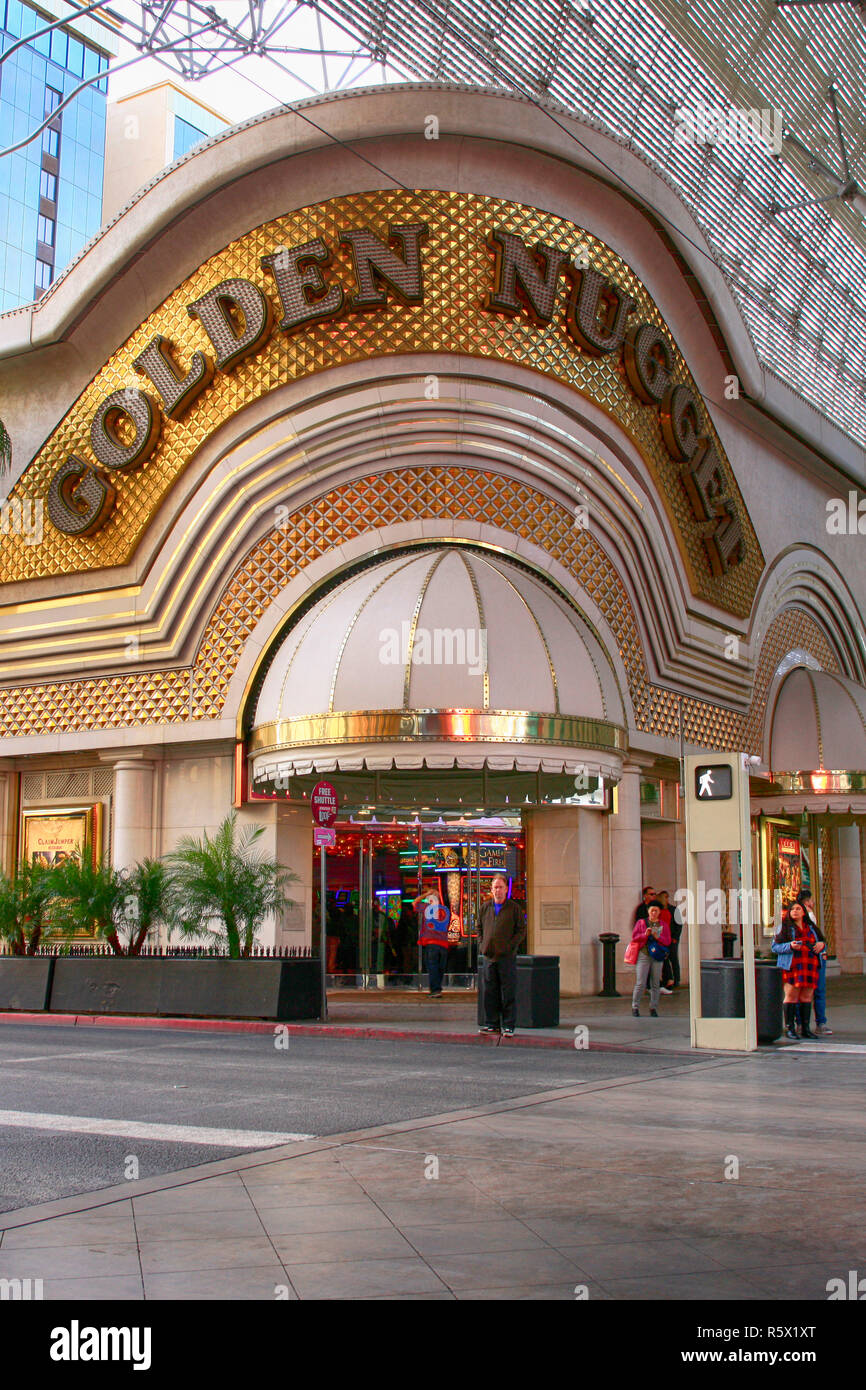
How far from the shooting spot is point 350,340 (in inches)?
1001

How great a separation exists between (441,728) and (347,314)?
850 cm

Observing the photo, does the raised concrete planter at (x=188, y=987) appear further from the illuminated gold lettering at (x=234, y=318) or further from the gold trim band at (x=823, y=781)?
the gold trim band at (x=823, y=781)

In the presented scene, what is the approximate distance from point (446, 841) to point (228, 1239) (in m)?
21.2

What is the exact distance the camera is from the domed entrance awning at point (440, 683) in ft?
73.5

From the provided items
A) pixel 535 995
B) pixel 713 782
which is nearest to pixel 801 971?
pixel 713 782

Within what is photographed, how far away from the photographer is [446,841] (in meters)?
27.8

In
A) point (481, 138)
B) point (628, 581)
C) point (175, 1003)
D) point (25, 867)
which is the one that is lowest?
point (175, 1003)

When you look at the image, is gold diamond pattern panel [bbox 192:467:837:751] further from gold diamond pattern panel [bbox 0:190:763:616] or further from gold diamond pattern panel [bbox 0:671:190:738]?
gold diamond pattern panel [bbox 0:190:763:616]

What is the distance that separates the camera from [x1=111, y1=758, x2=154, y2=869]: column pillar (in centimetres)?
2634

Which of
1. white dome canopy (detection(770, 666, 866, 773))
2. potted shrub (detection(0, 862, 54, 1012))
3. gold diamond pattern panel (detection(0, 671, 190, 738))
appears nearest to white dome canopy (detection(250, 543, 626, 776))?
gold diamond pattern panel (detection(0, 671, 190, 738))

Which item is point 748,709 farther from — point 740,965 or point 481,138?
point 740,965

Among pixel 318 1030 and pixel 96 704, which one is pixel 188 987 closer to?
pixel 318 1030

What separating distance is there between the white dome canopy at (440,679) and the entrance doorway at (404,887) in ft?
14.0
